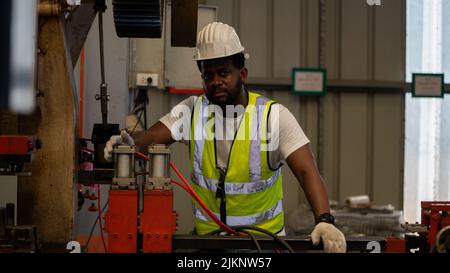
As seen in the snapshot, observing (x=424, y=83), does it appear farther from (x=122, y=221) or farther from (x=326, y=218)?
(x=122, y=221)

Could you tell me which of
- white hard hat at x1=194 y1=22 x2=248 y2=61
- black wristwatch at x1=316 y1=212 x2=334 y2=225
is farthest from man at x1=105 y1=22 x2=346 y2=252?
black wristwatch at x1=316 y1=212 x2=334 y2=225

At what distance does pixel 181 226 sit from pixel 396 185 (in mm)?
1867

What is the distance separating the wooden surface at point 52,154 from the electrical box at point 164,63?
7.79 feet

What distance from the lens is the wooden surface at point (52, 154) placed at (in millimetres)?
1643

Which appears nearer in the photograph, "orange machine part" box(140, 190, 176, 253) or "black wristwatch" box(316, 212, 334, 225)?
"orange machine part" box(140, 190, 176, 253)

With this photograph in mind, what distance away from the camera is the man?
7.86ft

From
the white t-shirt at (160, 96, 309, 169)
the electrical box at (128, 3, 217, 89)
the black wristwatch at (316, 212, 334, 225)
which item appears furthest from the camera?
the electrical box at (128, 3, 217, 89)

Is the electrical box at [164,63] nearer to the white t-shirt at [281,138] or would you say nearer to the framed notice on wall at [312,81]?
the framed notice on wall at [312,81]

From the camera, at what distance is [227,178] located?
94.1 inches

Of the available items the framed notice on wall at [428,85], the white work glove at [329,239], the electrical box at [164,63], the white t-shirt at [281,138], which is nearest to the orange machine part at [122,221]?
the white work glove at [329,239]

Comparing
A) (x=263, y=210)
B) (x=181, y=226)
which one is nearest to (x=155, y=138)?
(x=263, y=210)

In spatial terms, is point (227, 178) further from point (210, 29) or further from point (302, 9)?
point (302, 9)

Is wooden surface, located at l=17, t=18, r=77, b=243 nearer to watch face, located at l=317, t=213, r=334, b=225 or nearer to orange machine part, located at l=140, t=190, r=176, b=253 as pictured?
orange machine part, located at l=140, t=190, r=176, b=253

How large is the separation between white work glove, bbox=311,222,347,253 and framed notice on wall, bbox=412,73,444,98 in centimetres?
343
